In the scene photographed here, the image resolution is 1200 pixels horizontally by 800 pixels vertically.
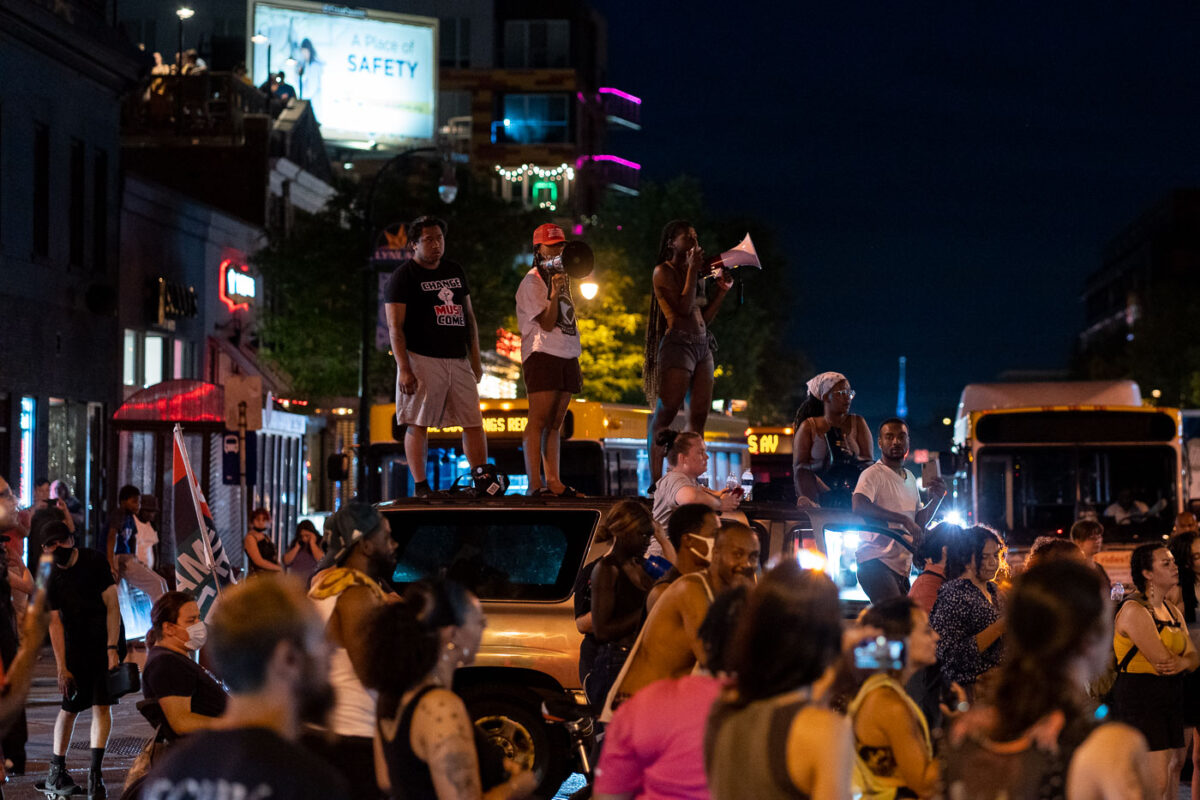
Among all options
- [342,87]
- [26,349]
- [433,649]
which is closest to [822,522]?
[433,649]

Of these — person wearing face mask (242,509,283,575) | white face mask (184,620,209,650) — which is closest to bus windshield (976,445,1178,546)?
person wearing face mask (242,509,283,575)

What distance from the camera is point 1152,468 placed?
65.2ft

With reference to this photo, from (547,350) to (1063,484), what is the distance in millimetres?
10025

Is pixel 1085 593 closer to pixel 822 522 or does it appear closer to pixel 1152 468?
pixel 822 522

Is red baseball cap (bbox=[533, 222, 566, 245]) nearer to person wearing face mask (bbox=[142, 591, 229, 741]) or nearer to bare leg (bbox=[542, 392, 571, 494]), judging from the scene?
bare leg (bbox=[542, 392, 571, 494])

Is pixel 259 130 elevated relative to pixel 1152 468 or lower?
elevated

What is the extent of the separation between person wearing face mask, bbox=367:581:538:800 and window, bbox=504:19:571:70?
3054 inches

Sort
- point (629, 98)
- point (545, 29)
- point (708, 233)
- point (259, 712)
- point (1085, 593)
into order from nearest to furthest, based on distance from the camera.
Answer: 1. point (259, 712)
2. point (1085, 593)
3. point (708, 233)
4. point (545, 29)
5. point (629, 98)

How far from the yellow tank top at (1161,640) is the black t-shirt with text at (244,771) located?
6.30 metres

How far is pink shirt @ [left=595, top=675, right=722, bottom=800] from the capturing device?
461cm

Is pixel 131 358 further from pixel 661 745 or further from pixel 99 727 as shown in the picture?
pixel 661 745

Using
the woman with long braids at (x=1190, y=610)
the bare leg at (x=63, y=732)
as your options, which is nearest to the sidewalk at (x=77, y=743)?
the bare leg at (x=63, y=732)

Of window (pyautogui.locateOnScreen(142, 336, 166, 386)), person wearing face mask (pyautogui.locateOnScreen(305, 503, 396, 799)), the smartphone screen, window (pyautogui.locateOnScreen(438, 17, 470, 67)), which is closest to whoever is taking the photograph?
the smartphone screen

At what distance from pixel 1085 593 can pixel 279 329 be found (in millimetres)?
37165
